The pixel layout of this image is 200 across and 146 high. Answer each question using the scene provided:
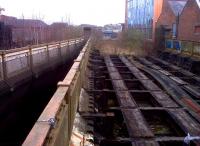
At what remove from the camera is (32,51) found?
1158 cm

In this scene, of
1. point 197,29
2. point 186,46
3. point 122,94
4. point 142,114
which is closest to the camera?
point 142,114

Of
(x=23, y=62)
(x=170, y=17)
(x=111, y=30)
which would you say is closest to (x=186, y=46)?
(x=170, y=17)

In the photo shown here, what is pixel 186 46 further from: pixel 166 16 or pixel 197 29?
pixel 166 16

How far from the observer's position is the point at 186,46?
24.4m

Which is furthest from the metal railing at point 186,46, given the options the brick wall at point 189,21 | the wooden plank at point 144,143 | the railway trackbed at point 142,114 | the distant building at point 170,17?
the wooden plank at point 144,143

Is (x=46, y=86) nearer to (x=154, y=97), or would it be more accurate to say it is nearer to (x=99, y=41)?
(x=154, y=97)

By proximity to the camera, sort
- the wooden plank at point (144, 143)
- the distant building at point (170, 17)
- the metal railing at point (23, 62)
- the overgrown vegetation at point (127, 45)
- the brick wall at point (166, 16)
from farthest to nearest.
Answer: the brick wall at point (166, 16) → the overgrown vegetation at point (127, 45) → the distant building at point (170, 17) → the metal railing at point (23, 62) → the wooden plank at point (144, 143)

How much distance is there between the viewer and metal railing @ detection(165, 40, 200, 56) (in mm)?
22234

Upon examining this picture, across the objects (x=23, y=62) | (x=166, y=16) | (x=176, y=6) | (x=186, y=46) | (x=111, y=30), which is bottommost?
(x=186, y=46)

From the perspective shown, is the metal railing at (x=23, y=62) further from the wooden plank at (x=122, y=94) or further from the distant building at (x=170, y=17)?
the distant building at (x=170, y=17)

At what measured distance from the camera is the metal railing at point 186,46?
22234 millimetres

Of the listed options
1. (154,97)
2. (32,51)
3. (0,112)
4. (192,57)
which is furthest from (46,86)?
(192,57)

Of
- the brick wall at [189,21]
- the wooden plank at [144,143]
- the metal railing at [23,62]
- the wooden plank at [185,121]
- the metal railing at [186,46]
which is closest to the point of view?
the wooden plank at [144,143]

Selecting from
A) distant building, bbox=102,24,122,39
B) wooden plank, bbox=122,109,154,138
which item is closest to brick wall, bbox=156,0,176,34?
distant building, bbox=102,24,122,39
